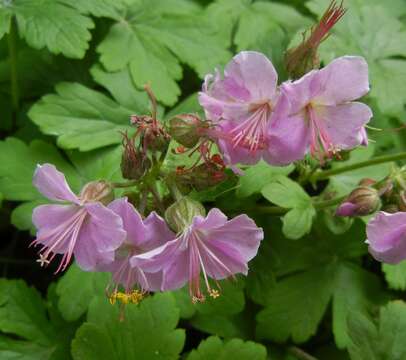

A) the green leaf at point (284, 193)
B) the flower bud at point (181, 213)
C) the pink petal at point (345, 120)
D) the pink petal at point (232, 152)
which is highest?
the pink petal at point (345, 120)

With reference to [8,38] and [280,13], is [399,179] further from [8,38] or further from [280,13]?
[8,38]

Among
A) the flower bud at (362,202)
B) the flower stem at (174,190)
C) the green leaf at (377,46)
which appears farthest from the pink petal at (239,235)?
the green leaf at (377,46)

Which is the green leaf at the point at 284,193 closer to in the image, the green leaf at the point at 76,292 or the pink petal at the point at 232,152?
the pink petal at the point at 232,152

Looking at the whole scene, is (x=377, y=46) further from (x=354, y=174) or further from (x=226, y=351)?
(x=226, y=351)

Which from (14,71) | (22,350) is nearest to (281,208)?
(22,350)

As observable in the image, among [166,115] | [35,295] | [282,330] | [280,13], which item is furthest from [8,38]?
[282,330]

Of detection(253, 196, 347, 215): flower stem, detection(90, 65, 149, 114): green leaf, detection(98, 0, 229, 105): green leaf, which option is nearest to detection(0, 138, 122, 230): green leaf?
detection(90, 65, 149, 114): green leaf
